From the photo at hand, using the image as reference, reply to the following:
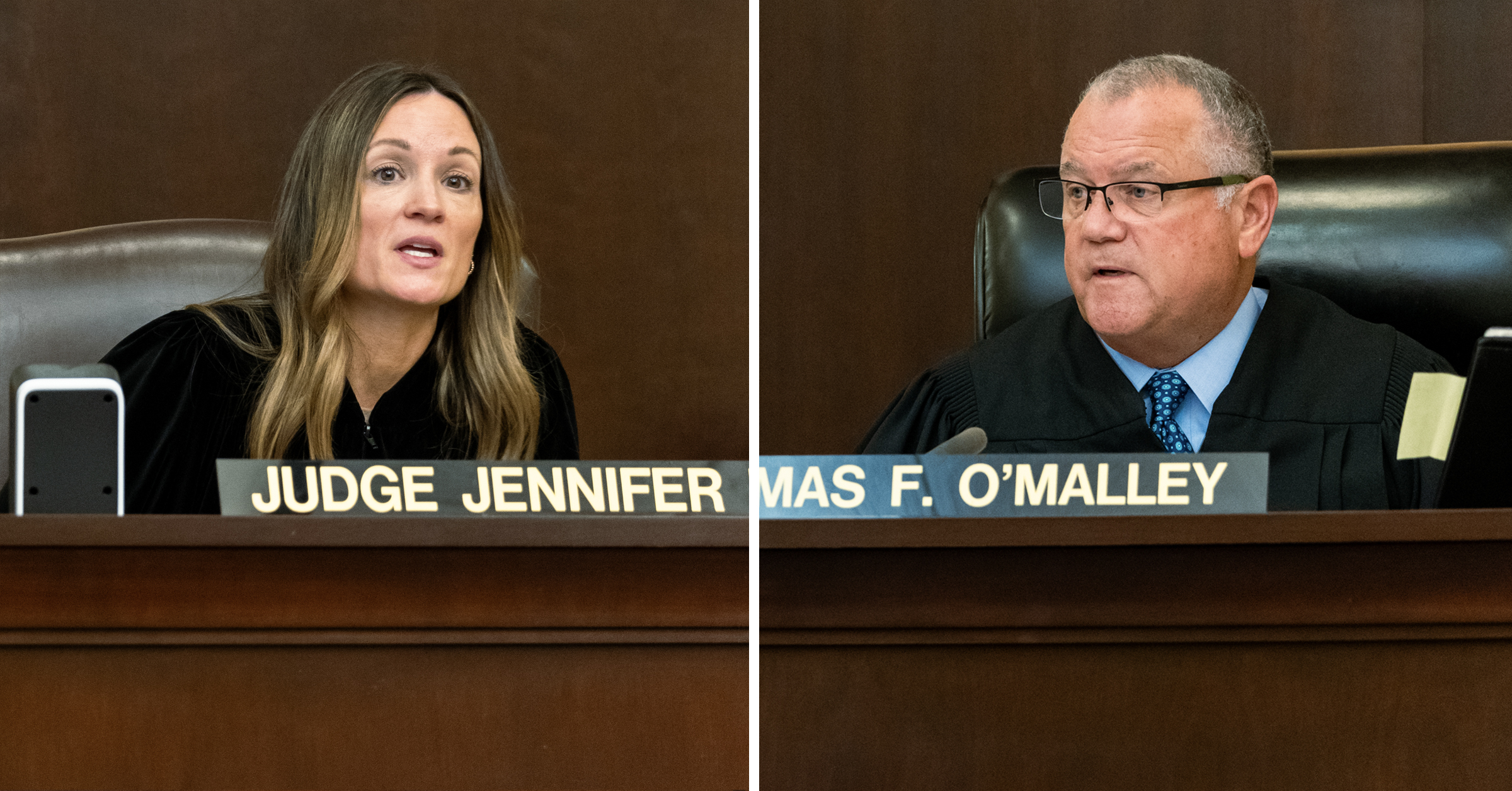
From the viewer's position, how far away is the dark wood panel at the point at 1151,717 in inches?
30.2

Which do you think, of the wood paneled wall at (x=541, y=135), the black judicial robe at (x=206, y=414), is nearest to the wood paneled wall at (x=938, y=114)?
the wood paneled wall at (x=541, y=135)

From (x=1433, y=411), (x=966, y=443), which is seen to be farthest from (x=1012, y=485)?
(x=1433, y=411)

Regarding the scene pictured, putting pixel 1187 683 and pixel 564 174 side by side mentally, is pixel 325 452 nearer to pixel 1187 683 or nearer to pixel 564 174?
pixel 564 174

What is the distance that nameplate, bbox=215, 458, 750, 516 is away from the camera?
2.95 ft

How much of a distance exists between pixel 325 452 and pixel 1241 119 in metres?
1.12

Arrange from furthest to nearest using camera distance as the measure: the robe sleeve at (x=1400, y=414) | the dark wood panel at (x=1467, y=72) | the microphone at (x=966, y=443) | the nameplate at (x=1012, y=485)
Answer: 1. the dark wood panel at (x=1467, y=72)
2. the robe sleeve at (x=1400, y=414)
3. the microphone at (x=966, y=443)
4. the nameplate at (x=1012, y=485)

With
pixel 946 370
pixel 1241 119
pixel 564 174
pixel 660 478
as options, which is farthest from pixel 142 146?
pixel 1241 119

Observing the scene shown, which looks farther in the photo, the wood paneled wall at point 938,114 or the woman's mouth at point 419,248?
the wood paneled wall at point 938,114

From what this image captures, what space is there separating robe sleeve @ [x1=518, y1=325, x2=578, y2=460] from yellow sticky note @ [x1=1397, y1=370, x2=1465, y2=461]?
93 cm

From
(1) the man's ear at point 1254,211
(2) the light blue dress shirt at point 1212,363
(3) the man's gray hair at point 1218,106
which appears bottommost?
(2) the light blue dress shirt at point 1212,363

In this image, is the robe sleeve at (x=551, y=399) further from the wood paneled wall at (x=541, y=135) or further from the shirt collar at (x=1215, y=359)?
the shirt collar at (x=1215, y=359)

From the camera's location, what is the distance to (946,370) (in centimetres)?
167

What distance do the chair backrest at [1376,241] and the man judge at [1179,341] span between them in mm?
18

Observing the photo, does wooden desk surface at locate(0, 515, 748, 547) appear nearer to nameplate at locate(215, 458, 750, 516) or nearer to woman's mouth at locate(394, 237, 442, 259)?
nameplate at locate(215, 458, 750, 516)
